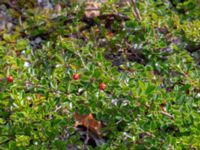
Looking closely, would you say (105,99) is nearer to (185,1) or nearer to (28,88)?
(28,88)

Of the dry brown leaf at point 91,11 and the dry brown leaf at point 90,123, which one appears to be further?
the dry brown leaf at point 91,11

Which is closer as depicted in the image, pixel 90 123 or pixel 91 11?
pixel 90 123

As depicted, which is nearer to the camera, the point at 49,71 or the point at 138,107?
the point at 138,107

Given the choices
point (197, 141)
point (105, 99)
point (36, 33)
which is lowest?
point (197, 141)

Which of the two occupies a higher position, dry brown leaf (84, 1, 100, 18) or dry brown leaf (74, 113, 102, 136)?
dry brown leaf (84, 1, 100, 18)

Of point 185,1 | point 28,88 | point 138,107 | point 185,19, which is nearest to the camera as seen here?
point 138,107

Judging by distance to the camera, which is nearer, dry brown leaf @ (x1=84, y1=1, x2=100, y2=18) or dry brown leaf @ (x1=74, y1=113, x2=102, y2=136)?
dry brown leaf @ (x1=74, y1=113, x2=102, y2=136)

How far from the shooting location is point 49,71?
9.88 feet

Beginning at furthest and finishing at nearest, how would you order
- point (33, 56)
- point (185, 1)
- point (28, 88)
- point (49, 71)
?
point (185, 1), point (33, 56), point (49, 71), point (28, 88)

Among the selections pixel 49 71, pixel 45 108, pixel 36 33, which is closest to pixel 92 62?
pixel 49 71

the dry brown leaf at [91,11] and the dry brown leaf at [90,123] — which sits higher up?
the dry brown leaf at [91,11]

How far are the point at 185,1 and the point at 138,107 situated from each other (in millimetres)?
1622

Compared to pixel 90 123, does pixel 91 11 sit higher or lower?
higher

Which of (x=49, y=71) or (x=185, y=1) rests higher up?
(x=185, y=1)
